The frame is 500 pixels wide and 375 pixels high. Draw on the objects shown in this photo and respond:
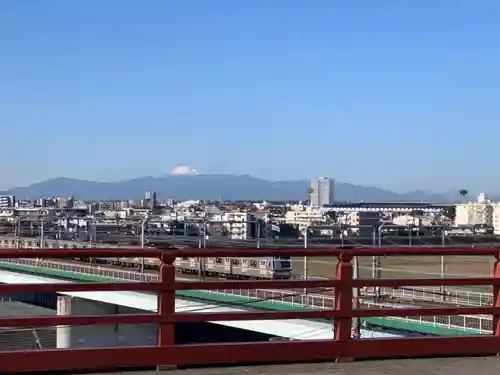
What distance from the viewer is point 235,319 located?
7953mm

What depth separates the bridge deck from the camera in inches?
307

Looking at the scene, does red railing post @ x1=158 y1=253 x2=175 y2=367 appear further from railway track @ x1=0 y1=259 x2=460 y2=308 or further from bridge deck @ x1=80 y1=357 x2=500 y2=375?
railway track @ x1=0 y1=259 x2=460 y2=308

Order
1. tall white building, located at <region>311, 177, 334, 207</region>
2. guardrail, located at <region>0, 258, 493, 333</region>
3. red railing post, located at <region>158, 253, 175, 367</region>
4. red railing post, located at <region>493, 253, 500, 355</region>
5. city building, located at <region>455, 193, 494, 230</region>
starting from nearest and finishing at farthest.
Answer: red railing post, located at <region>158, 253, 175, 367</region> < red railing post, located at <region>493, 253, 500, 355</region> < guardrail, located at <region>0, 258, 493, 333</region> < city building, located at <region>455, 193, 494, 230</region> < tall white building, located at <region>311, 177, 334, 207</region>

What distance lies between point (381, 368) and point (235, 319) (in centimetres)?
160

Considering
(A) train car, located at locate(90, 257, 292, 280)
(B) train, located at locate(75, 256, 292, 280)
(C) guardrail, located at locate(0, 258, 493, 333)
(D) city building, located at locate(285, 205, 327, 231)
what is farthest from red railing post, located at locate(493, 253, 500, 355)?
(D) city building, located at locate(285, 205, 327, 231)

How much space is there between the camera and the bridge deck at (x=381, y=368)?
7.80 meters

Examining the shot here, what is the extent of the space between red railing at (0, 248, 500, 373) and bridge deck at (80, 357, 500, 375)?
98mm

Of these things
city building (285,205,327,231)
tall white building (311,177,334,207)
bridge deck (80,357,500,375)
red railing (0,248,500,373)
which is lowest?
bridge deck (80,357,500,375)

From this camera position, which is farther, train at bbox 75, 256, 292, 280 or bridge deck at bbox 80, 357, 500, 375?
train at bbox 75, 256, 292, 280

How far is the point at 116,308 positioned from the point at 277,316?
3305cm

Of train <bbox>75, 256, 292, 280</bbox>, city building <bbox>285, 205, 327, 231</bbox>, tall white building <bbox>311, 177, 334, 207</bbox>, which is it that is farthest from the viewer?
tall white building <bbox>311, 177, 334, 207</bbox>

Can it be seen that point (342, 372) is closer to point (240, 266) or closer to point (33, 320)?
point (33, 320)

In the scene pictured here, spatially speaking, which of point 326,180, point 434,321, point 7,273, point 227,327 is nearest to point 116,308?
point 227,327

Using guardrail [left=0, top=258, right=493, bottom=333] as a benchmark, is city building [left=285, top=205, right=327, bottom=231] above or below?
above
